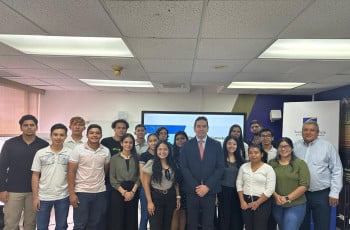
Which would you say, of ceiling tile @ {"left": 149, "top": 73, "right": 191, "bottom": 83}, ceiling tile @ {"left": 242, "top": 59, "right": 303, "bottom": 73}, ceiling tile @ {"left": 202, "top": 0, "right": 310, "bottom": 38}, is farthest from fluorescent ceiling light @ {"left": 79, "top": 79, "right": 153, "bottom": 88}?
ceiling tile @ {"left": 202, "top": 0, "right": 310, "bottom": 38}

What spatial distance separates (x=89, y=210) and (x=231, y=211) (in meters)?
1.54

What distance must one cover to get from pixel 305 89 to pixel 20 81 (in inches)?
207

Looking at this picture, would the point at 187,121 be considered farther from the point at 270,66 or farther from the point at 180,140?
the point at 270,66

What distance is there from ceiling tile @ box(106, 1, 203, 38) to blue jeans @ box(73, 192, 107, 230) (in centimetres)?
166

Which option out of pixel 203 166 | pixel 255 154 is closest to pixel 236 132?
pixel 255 154

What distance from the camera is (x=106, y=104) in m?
6.55

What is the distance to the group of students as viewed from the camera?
2.85 metres

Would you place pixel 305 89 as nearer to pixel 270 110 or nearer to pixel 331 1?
pixel 270 110

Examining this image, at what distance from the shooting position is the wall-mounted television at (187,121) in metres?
6.29

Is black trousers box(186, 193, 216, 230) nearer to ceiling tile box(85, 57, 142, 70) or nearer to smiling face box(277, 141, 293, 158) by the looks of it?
smiling face box(277, 141, 293, 158)

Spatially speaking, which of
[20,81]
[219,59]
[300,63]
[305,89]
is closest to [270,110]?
[305,89]

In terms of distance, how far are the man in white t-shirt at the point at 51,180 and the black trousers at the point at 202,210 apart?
1.28 metres

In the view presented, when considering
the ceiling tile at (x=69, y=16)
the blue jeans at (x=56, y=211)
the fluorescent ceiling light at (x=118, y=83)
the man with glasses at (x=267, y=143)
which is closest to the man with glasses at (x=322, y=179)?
the man with glasses at (x=267, y=143)

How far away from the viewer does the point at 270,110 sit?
636cm
